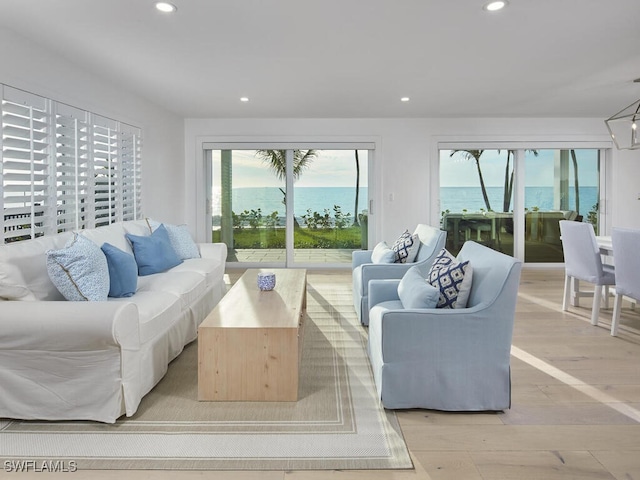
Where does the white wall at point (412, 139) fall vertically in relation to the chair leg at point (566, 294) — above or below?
above

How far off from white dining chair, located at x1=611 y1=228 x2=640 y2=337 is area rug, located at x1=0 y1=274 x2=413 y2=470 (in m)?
2.33

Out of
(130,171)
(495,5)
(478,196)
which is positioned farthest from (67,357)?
(478,196)

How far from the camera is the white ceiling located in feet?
9.87

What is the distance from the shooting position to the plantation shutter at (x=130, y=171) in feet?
17.2

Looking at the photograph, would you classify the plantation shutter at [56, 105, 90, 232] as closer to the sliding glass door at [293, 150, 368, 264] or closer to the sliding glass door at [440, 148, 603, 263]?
the sliding glass door at [293, 150, 368, 264]

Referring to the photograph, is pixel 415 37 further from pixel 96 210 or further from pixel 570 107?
pixel 570 107

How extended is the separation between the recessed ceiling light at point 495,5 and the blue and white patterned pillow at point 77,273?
2913 mm

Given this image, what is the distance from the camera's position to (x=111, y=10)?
3.01 metres

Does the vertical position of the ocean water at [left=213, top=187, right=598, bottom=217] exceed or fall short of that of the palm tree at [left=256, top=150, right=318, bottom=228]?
it falls short

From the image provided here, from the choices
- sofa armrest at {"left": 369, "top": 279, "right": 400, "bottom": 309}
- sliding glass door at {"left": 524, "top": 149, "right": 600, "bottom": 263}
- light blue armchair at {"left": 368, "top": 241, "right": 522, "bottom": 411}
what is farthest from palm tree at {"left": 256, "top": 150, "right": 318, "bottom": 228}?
light blue armchair at {"left": 368, "top": 241, "right": 522, "bottom": 411}

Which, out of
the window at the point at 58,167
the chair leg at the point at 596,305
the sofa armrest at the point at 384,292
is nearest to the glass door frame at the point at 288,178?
the window at the point at 58,167

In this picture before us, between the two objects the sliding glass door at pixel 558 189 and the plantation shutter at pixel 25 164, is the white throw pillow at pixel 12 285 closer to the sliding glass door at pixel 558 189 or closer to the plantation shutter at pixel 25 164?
the plantation shutter at pixel 25 164

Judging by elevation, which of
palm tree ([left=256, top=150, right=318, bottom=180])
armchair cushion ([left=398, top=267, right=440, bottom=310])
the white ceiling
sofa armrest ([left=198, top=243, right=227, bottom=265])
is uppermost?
the white ceiling

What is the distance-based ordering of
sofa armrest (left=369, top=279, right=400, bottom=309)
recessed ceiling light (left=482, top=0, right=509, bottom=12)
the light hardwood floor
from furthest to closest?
sofa armrest (left=369, top=279, right=400, bottom=309) < recessed ceiling light (left=482, top=0, right=509, bottom=12) < the light hardwood floor
